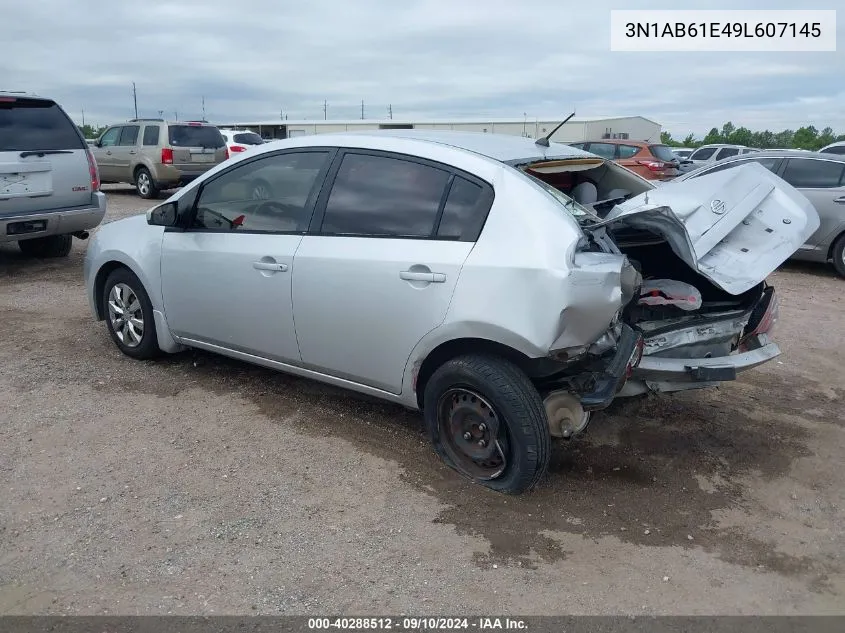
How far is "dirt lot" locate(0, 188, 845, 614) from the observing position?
2.88 meters

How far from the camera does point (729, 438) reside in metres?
4.29

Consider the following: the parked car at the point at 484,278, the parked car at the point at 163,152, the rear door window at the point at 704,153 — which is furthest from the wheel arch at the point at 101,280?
the rear door window at the point at 704,153

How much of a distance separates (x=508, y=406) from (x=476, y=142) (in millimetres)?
1568

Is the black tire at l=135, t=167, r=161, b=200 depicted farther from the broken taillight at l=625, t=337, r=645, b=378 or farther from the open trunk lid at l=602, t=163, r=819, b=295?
the broken taillight at l=625, t=337, r=645, b=378

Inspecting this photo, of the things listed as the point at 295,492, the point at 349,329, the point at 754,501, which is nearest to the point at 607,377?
the point at 754,501

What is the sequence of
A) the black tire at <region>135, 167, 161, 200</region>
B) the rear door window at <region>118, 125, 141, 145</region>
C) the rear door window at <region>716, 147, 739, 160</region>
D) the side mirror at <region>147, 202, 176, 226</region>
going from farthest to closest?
the rear door window at <region>716, 147, 739, 160</region> < the rear door window at <region>118, 125, 141, 145</region> < the black tire at <region>135, 167, 161, 200</region> < the side mirror at <region>147, 202, 176, 226</region>

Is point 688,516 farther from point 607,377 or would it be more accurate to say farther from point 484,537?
point 484,537

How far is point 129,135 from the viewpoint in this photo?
55.9 feet

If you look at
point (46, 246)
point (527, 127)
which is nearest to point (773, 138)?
point (527, 127)

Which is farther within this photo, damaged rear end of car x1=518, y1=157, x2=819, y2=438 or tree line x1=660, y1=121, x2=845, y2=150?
tree line x1=660, y1=121, x2=845, y2=150

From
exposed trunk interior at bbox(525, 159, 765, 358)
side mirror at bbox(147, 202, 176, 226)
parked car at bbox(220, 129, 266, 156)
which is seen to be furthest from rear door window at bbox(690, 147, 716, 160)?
side mirror at bbox(147, 202, 176, 226)

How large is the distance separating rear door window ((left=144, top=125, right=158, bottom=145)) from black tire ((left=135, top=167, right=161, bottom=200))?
624 millimetres

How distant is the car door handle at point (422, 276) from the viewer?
349cm

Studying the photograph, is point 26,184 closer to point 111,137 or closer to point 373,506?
point 373,506
